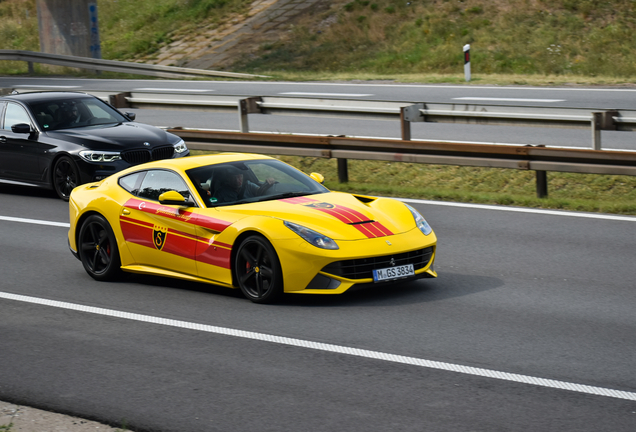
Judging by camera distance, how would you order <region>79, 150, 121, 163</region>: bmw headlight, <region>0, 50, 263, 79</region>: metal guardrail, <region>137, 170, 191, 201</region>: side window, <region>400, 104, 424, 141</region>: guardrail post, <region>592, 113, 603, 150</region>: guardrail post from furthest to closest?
<region>0, 50, 263, 79</region>: metal guardrail
<region>400, 104, 424, 141</region>: guardrail post
<region>79, 150, 121, 163</region>: bmw headlight
<region>592, 113, 603, 150</region>: guardrail post
<region>137, 170, 191, 201</region>: side window

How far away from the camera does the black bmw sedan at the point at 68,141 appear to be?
14.2 m

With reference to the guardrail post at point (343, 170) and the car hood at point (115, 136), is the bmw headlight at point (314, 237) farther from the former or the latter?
the guardrail post at point (343, 170)

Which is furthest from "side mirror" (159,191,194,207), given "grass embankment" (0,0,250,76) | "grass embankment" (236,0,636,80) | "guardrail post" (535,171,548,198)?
"grass embankment" (0,0,250,76)

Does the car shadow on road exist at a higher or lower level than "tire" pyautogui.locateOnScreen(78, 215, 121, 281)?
lower

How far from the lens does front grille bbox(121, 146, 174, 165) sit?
1425cm

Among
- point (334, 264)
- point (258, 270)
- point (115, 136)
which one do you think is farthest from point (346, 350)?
point (115, 136)

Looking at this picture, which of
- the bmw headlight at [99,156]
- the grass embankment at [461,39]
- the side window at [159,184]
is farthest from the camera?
the grass embankment at [461,39]

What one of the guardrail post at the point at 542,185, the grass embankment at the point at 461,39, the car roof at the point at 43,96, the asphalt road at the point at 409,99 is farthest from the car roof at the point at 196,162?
the grass embankment at the point at 461,39

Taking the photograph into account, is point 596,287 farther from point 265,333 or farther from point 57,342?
point 57,342

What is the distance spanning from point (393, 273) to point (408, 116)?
7.47m

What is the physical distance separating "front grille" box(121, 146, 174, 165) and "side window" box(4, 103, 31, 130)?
6.83ft

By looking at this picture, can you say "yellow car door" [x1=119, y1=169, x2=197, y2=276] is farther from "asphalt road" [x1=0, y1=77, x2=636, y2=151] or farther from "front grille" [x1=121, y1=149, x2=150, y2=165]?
"asphalt road" [x1=0, y1=77, x2=636, y2=151]

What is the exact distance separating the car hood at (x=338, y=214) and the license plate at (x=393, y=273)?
1.08ft

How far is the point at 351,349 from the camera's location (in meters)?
6.94
